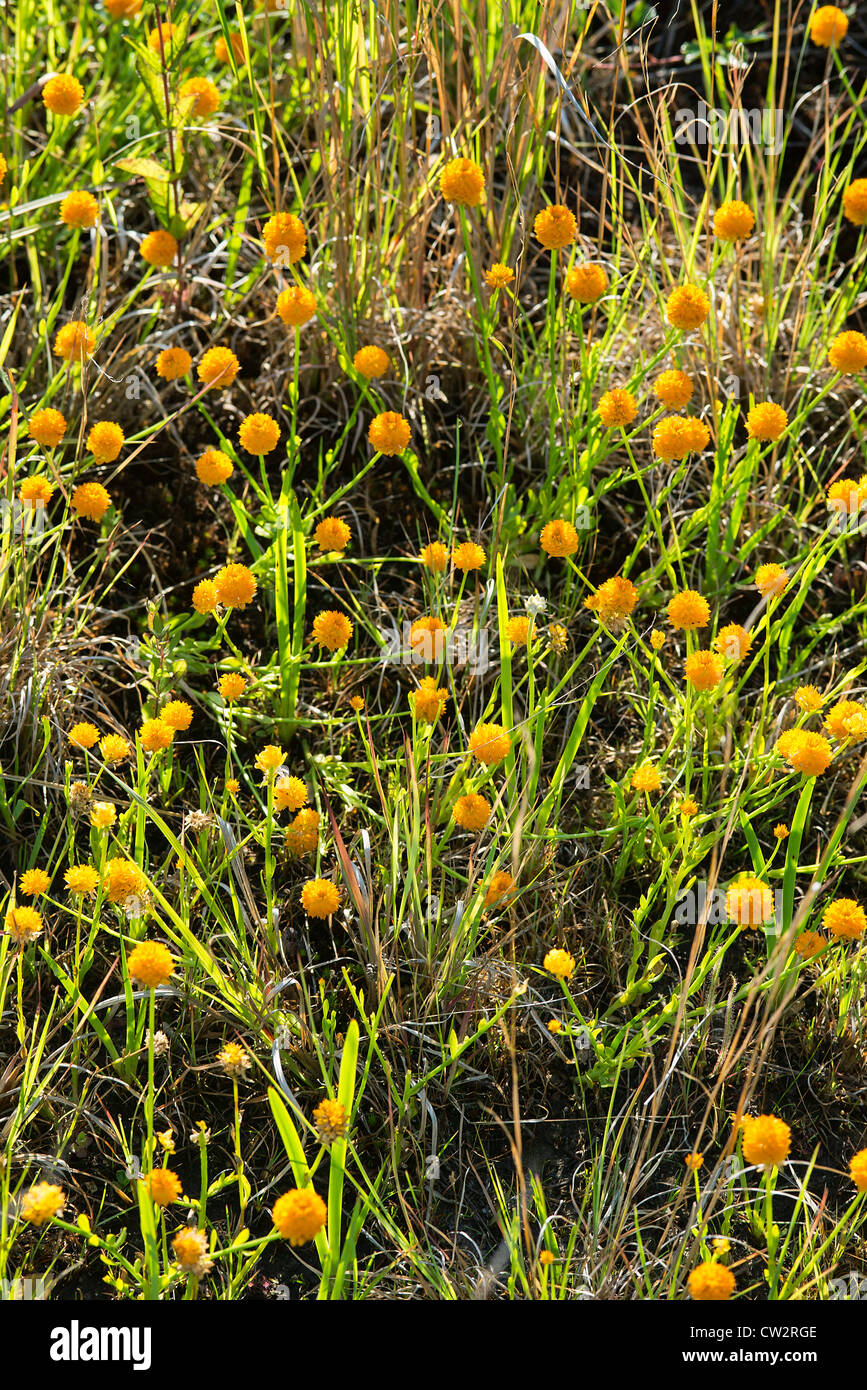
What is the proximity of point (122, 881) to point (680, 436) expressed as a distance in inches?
41.3

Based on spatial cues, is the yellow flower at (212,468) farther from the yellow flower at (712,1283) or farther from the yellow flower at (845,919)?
the yellow flower at (712,1283)

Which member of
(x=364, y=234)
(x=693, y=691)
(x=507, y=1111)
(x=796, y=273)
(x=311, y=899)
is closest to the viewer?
(x=311, y=899)

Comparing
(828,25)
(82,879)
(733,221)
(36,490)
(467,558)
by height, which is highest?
(828,25)

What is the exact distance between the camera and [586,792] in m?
2.11

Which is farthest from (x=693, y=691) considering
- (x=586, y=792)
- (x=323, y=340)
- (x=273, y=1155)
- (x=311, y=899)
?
(x=323, y=340)

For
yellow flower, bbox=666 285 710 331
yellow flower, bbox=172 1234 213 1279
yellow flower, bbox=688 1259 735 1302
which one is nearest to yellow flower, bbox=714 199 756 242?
yellow flower, bbox=666 285 710 331

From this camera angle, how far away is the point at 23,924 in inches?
62.2

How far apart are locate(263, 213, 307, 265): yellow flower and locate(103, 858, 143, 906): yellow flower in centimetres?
104

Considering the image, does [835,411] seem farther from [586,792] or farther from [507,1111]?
[507,1111]

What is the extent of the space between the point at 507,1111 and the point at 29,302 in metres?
1.87

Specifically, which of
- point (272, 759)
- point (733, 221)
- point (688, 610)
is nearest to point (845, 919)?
point (688, 610)

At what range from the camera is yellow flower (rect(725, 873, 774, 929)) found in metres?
1.60

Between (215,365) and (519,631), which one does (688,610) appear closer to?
(519,631)

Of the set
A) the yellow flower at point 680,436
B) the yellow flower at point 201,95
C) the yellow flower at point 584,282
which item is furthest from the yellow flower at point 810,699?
the yellow flower at point 201,95
